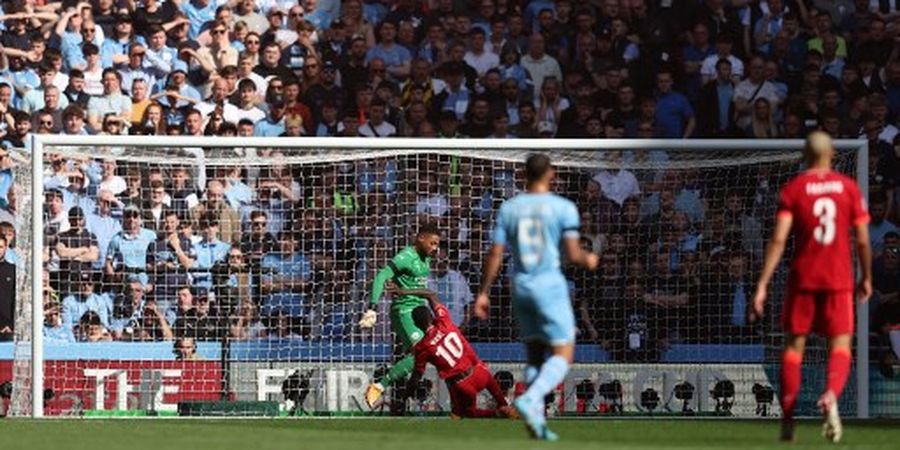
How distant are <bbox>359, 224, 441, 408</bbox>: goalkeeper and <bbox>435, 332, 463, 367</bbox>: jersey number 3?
0.38m

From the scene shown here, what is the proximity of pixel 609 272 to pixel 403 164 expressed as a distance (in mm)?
2400

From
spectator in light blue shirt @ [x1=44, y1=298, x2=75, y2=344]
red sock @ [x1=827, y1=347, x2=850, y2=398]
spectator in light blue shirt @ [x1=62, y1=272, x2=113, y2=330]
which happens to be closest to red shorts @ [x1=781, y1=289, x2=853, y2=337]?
red sock @ [x1=827, y1=347, x2=850, y2=398]

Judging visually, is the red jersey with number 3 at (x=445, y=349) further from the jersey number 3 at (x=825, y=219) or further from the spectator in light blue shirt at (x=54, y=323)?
the jersey number 3 at (x=825, y=219)

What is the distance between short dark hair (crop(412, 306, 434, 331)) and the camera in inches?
781

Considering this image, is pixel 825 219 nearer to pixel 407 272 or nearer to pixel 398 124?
pixel 407 272

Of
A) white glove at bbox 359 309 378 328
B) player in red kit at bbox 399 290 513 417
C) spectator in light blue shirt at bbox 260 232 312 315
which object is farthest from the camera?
spectator in light blue shirt at bbox 260 232 312 315

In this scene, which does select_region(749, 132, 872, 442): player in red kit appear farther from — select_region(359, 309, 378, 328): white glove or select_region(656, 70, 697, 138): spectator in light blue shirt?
select_region(656, 70, 697, 138): spectator in light blue shirt

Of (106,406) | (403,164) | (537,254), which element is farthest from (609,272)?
(537,254)

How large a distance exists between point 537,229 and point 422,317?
6.87m

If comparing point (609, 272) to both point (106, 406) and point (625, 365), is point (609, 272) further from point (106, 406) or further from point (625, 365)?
point (106, 406)

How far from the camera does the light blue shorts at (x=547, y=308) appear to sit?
1314cm

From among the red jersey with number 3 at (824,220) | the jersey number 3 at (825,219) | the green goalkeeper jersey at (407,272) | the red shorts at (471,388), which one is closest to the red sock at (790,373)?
the red jersey with number 3 at (824,220)

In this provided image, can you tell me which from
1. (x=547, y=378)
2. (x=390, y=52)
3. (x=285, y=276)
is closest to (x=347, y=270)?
(x=285, y=276)

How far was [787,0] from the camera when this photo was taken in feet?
85.7
